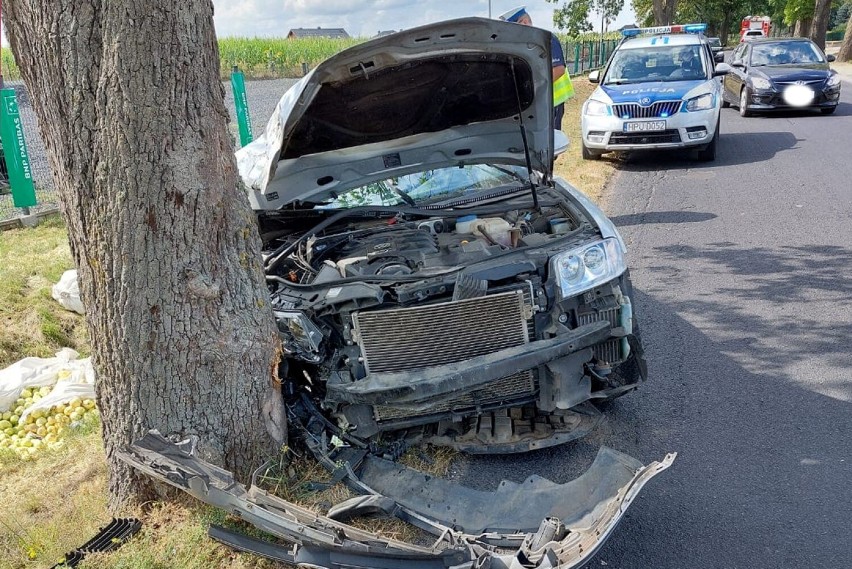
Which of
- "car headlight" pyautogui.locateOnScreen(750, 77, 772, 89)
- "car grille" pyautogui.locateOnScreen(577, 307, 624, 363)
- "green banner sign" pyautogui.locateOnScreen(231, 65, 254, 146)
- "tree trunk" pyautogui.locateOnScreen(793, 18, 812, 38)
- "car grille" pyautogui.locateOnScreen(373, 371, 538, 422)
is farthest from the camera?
"tree trunk" pyautogui.locateOnScreen(793, 18, 812, 38)

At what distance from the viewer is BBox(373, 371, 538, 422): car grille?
3.46m

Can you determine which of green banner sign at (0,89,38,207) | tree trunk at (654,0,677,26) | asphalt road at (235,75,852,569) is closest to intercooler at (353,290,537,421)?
asphalt road at (235,75,852,569)

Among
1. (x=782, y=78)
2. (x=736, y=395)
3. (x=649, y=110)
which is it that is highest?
(x=782, y=78)

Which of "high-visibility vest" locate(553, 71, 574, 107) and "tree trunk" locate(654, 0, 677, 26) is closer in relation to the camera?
"high-visibility vest" locate(553, 71, 574, 107)

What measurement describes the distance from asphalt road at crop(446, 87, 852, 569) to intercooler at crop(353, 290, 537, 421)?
729 millimetres

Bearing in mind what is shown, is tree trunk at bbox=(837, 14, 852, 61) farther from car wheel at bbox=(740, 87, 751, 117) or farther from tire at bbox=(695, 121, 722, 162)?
tire at bbox=(695, 121, 722, 162)

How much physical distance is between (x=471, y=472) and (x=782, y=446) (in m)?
1.63

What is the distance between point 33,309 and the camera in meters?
5.89

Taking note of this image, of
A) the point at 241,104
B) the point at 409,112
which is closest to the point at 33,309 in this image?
the point at 409,112

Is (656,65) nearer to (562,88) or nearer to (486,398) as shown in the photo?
(562,88)

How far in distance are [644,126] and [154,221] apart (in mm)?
8536

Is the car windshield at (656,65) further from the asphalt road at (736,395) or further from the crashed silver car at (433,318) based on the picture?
the crashed silver car at (433,318)

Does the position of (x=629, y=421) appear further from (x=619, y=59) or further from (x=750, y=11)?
(x=750, y=11)

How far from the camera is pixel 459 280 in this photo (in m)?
3.33
